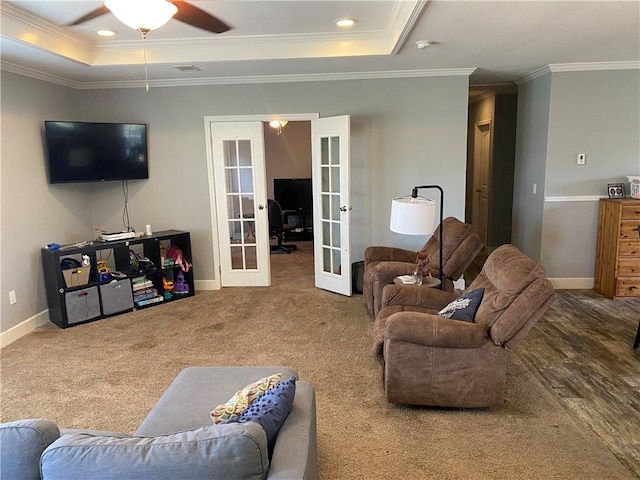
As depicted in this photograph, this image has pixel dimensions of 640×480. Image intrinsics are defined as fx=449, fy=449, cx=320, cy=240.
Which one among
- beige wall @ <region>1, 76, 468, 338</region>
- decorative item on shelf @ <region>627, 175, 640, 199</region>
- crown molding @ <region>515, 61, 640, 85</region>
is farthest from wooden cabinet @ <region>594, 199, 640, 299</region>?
beige wall @ <region>1, 76, 468, 338</region>

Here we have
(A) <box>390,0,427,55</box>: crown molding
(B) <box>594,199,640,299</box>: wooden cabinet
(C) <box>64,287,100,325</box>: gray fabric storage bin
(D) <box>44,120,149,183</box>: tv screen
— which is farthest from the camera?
(B) <box>594,199,640,299</box>: wooden cabinet

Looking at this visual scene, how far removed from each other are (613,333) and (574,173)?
1945mm

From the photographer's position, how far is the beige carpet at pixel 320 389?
89.8 inches

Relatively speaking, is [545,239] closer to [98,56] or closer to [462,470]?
[462,470]

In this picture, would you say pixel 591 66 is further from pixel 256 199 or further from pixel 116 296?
pixel 116 296

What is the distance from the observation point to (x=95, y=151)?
4.71m

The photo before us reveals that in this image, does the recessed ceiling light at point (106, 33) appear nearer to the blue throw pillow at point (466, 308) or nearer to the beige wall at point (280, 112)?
the beige wall at point (280, 112)

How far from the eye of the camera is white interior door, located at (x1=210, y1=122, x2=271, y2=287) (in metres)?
5.21

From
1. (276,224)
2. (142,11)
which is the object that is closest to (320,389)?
(142,11)

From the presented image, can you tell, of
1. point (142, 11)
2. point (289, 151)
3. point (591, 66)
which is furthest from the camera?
point (289, 151)

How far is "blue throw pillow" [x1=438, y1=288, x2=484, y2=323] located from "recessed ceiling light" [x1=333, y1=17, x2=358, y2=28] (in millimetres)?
2301

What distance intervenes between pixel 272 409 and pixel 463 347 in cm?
143

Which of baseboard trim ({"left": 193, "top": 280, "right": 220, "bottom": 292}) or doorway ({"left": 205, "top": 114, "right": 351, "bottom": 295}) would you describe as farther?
baseboard trim ({"left": 193, "top": 280, "right": 220, "bottom": 292})

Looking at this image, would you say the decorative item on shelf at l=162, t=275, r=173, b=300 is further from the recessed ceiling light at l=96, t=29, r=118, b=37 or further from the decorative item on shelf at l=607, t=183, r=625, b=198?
the decorative item on shelf at l=607, t=183, r=625, b=198
